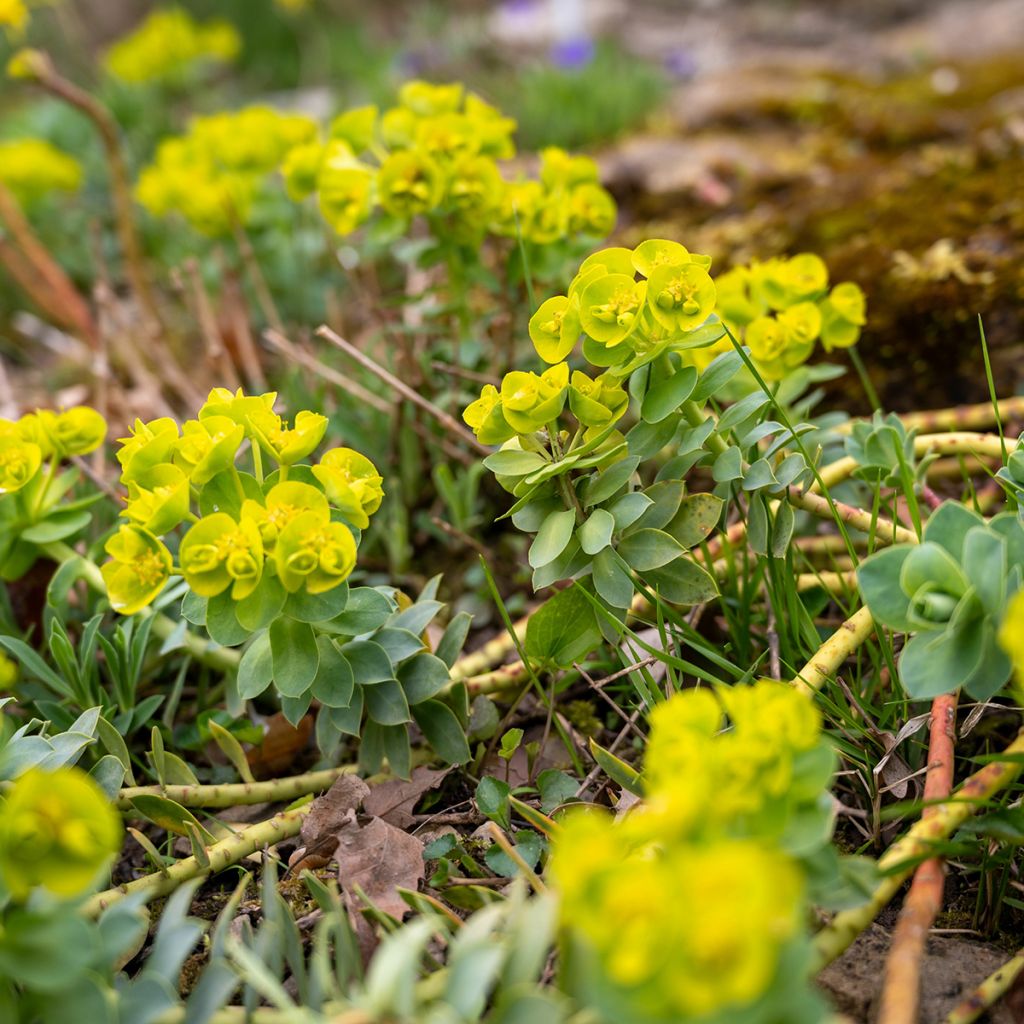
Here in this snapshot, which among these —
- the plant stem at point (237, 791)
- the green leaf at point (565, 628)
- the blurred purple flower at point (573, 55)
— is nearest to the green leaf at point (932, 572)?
the green leaf at point (565, 628)

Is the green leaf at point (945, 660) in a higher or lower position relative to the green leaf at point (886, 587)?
lower

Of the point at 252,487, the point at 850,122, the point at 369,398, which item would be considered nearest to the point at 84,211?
the point at 369,398

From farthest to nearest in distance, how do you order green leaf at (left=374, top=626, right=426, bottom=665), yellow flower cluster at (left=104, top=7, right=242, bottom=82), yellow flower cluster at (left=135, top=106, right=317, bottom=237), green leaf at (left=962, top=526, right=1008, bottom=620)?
yellow flower cluster at (left=104, top=7, right=242, bottom=82) < yellow flower cluster at (left=135, top=106, right=317, bottom=237) < green leaf at (left=374, top=626, right=426, bottom=665) < green leaf at (left=962, top=526, right=1008, bottom=620)

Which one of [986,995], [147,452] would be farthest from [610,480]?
[986,995]

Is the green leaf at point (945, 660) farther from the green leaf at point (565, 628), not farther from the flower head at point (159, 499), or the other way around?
the flower head at point (159, 499)

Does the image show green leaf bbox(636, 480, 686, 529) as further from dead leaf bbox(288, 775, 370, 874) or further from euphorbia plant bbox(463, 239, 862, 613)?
dead leaf bbox(288, 775, 370, 874)

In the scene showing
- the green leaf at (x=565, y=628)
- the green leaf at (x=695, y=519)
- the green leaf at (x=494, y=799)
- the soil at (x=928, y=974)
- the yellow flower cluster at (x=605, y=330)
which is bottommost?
the soil at (x=928, y=974)

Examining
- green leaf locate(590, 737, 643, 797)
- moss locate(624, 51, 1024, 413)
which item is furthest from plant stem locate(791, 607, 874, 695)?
moss locate(624, 51, 1024, 413)
